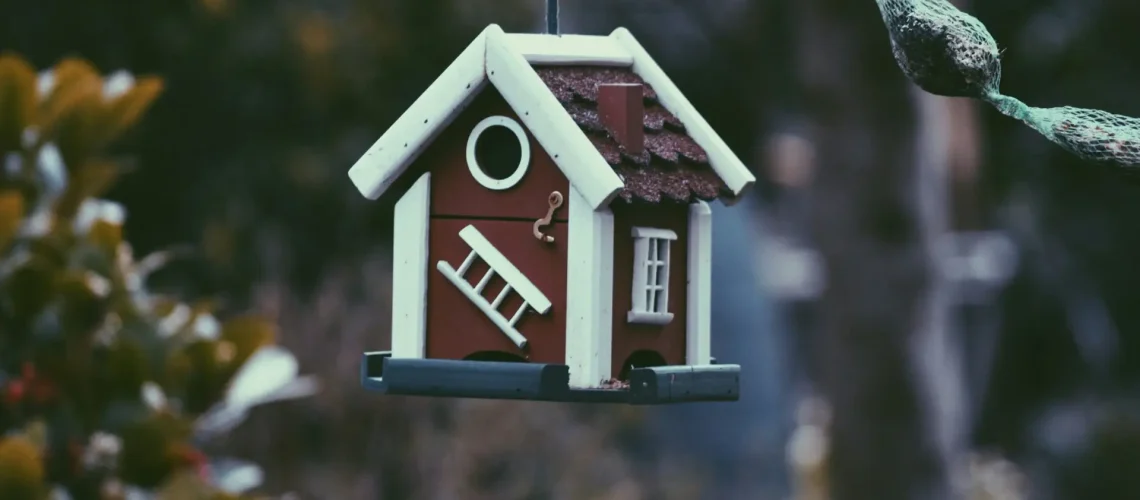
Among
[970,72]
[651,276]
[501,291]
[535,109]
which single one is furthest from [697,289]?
[970,72]

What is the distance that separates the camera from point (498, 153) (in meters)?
2.99

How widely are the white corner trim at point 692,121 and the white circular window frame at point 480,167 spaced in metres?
0.30

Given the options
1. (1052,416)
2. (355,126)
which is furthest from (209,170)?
(1052,416)

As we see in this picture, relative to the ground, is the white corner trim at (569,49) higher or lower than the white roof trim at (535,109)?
higher

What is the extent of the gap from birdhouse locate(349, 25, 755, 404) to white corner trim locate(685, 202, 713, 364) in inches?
2.2

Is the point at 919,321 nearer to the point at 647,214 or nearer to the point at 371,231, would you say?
the point at 371,231

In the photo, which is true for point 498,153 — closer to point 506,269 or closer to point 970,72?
point 506,269

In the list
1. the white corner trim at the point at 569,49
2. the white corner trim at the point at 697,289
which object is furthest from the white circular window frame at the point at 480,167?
the white corner trim at the point at 697,289

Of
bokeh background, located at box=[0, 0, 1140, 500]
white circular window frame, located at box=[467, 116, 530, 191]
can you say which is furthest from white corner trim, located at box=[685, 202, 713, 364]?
bokeh background, located at box=[0, 0, 1140, 500]

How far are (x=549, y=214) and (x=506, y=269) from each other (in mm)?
121

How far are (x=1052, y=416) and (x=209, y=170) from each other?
9865mm

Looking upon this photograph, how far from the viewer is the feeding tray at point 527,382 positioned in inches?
108

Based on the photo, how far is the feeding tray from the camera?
8.98ft

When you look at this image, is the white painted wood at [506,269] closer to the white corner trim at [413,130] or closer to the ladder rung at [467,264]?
the ladder rung at [467,264]
